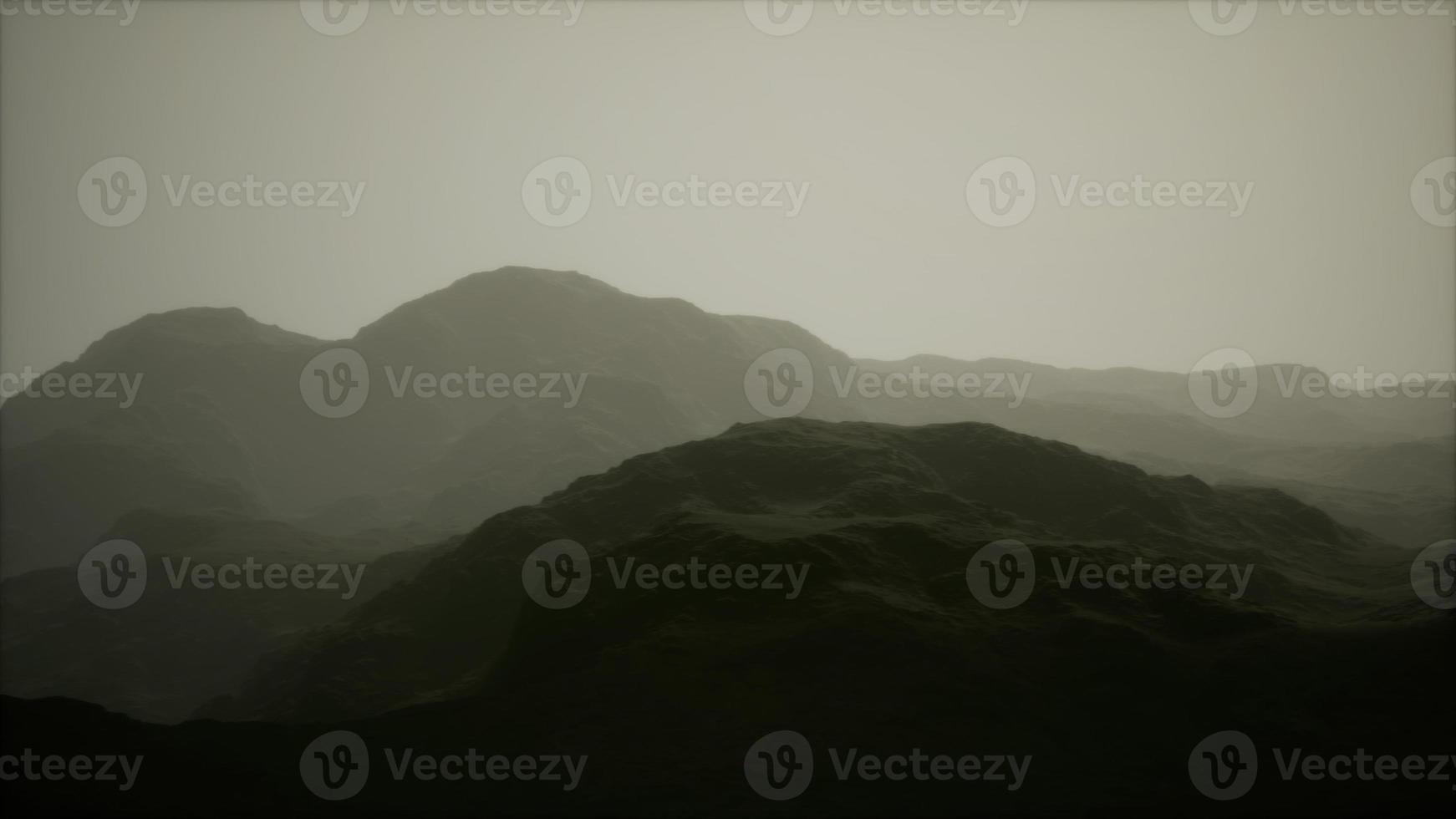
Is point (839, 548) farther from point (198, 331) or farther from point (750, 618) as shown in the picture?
point (198, 331)

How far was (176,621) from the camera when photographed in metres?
44.9

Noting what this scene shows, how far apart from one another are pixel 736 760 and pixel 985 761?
6.06m

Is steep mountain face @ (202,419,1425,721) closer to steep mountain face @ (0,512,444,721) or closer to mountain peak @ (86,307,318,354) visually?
steep mountain face @ (0,512,444,721)

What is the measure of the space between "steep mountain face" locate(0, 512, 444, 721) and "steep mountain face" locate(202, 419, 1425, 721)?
7918 millimetres

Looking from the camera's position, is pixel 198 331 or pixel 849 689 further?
pixel 198 331

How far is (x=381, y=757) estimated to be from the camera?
21.3 metres

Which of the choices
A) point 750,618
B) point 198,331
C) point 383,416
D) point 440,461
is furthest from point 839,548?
point 198,331

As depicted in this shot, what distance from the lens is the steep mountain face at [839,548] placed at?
24.6m

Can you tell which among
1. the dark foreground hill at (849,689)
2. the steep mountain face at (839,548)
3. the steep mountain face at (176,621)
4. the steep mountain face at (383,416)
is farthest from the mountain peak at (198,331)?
the dark foreground hill at (849,689)

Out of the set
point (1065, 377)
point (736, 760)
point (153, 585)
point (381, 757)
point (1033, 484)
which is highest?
point (1065, 377)

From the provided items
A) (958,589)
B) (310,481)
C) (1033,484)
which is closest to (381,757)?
(958,589)

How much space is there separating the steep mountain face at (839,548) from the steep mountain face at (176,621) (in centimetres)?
792

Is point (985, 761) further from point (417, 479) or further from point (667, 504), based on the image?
point (417, 479)

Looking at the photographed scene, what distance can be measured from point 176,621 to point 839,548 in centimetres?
3904
